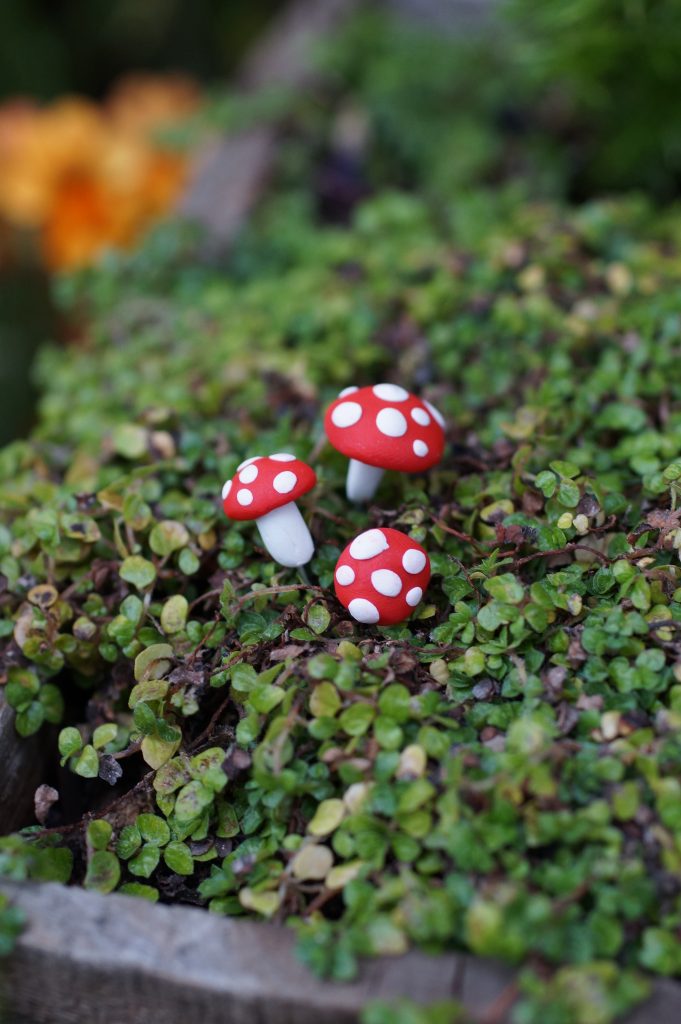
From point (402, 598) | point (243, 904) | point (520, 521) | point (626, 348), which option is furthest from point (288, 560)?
point (626, 348)

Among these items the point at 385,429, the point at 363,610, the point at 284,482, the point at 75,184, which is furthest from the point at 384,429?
the point at 75,184

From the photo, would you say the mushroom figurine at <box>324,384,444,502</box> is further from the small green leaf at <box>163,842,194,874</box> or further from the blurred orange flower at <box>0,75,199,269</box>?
the blurred orange flower at <box>0,75,199,269</box>

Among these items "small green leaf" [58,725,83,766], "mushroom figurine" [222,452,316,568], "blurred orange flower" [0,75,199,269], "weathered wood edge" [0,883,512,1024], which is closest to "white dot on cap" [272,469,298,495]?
"mushroom figurine" [222,452,316,568]

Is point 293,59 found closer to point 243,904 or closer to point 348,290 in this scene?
point 348,290

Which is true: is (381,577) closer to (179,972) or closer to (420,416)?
(420,416)

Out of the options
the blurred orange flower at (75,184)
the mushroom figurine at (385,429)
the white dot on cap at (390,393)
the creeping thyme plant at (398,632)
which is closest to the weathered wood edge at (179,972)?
the creeping thyme plant at (398,632)

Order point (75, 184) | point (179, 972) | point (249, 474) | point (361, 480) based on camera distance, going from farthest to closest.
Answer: point (75, 184) < point (361, 480) < point (249, 474) < point (179, 972)

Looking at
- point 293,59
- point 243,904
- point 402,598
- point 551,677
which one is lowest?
point 243,904
